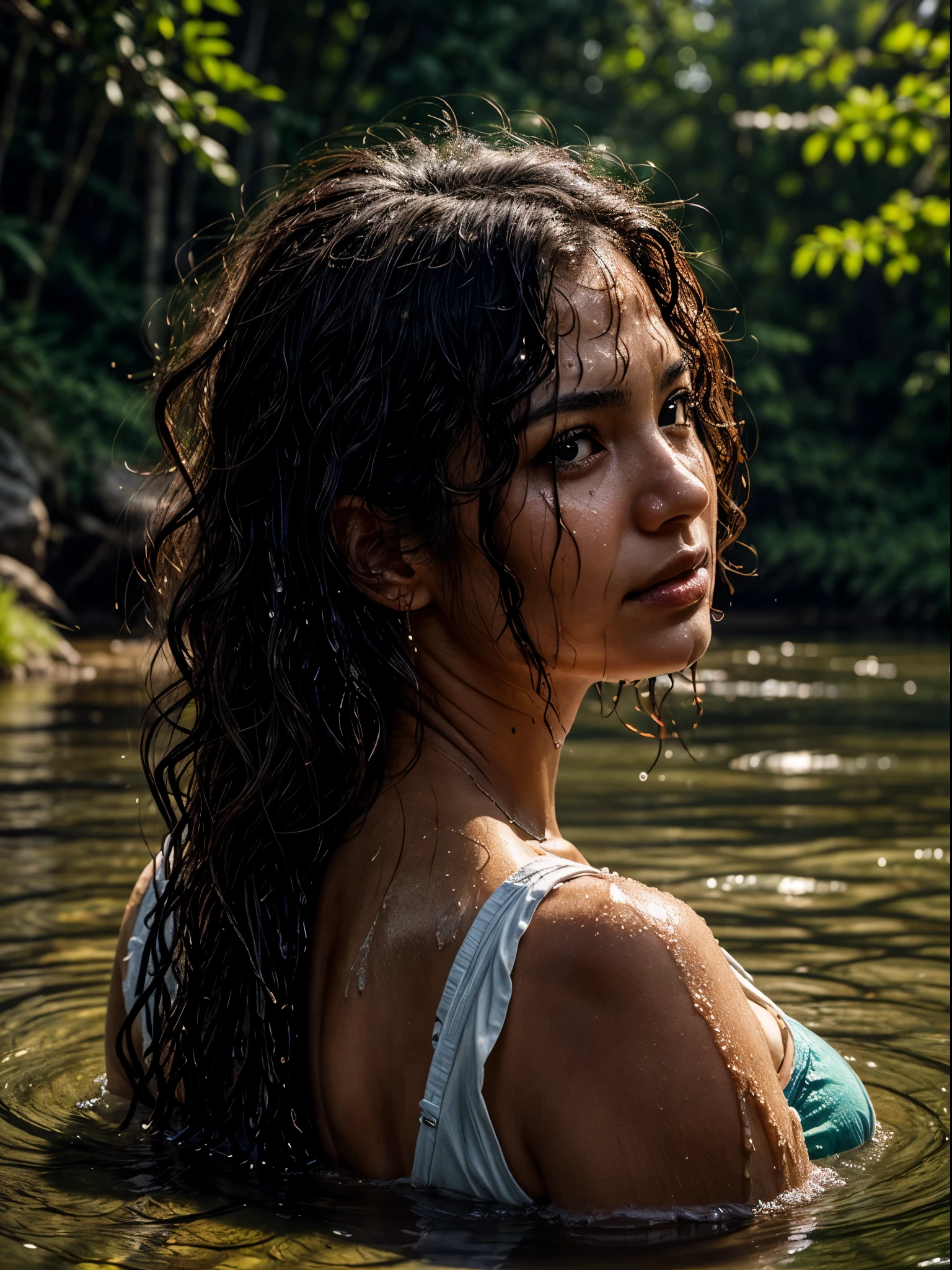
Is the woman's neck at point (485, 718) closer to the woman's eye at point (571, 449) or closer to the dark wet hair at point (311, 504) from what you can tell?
the dark wet hair at point (311, 504)

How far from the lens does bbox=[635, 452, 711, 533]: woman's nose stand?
2.03m

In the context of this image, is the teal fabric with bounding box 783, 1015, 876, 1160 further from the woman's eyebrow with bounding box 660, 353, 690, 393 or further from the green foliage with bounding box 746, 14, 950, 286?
the green foliage with bounding box 746, 14, 950, 286

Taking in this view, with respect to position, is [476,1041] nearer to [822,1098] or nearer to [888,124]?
[822,1098]

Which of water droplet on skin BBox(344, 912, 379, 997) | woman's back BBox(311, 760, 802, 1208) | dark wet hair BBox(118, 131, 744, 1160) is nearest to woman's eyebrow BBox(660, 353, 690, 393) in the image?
dark wet hair BBox(118, 131, 744, 1160)

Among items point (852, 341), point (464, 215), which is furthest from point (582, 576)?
point (852, 341)

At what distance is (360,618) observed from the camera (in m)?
2.14

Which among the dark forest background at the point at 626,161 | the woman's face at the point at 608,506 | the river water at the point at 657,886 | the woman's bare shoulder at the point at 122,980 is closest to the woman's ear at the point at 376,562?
the woman's face at the point at 608,506

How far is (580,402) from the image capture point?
2002 mm

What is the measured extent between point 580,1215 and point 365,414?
1039 millimetres

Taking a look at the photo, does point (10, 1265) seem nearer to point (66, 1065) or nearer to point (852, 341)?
point (66, 1065)

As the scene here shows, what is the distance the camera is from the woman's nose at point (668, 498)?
203 centimetres

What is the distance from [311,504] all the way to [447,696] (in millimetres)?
326

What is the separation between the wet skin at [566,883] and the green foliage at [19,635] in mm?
10552

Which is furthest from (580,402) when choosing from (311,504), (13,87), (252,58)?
(252,58)
